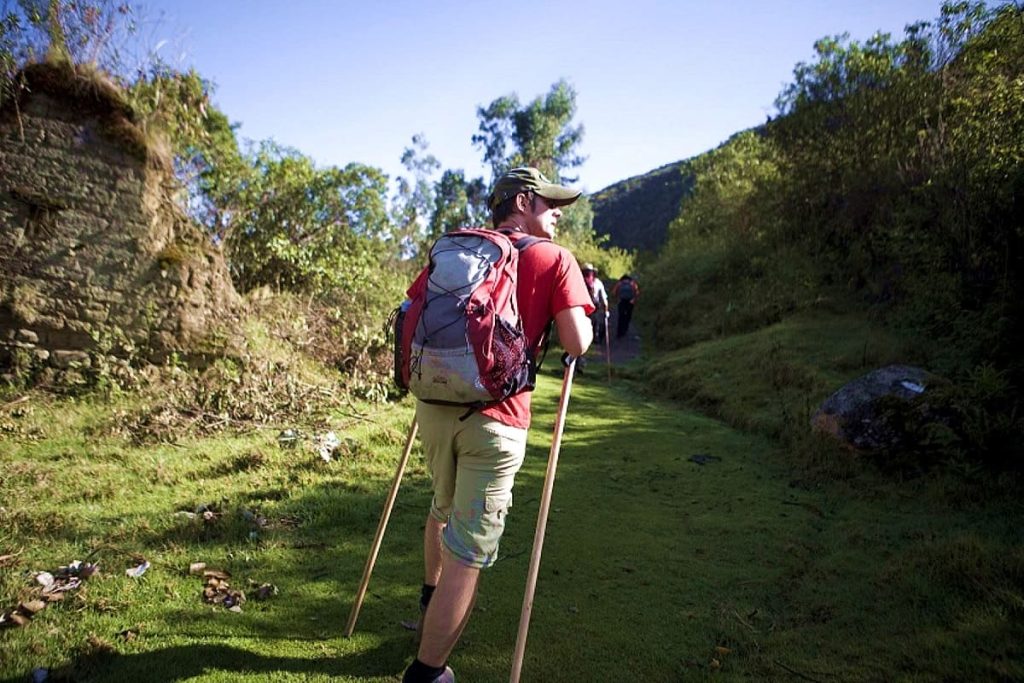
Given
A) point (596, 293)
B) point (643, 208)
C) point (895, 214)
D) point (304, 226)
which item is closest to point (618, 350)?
point (596, 293)

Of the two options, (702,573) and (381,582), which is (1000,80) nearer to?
(702,573)

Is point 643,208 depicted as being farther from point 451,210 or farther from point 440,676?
point 440,676

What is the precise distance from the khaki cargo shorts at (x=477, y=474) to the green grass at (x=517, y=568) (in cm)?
88

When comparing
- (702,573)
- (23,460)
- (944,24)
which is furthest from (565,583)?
(944,24)

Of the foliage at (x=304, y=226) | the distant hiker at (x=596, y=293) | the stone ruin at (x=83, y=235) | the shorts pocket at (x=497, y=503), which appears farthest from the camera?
the distant hiker at (x=596, y=293)

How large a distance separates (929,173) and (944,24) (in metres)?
2.28

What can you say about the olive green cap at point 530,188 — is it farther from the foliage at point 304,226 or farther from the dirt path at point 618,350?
the dirt path at point 618,350

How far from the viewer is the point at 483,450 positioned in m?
2.42

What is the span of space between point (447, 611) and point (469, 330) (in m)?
1.07

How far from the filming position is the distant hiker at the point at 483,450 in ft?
7.75

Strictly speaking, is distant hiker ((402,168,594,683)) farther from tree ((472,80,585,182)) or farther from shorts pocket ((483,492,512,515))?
tree ((472,80,585,182))

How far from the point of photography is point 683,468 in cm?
637

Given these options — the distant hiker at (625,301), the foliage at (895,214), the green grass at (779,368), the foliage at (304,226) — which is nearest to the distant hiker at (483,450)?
the foliage at (895,214)

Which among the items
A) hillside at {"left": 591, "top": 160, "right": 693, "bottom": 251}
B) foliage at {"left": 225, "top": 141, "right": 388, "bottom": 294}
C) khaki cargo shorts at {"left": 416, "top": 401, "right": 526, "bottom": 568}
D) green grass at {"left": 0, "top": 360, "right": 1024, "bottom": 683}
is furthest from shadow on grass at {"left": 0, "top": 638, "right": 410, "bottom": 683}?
hillside at {"left": 591, "top": 160, "right": 693, "bottom": 251}
